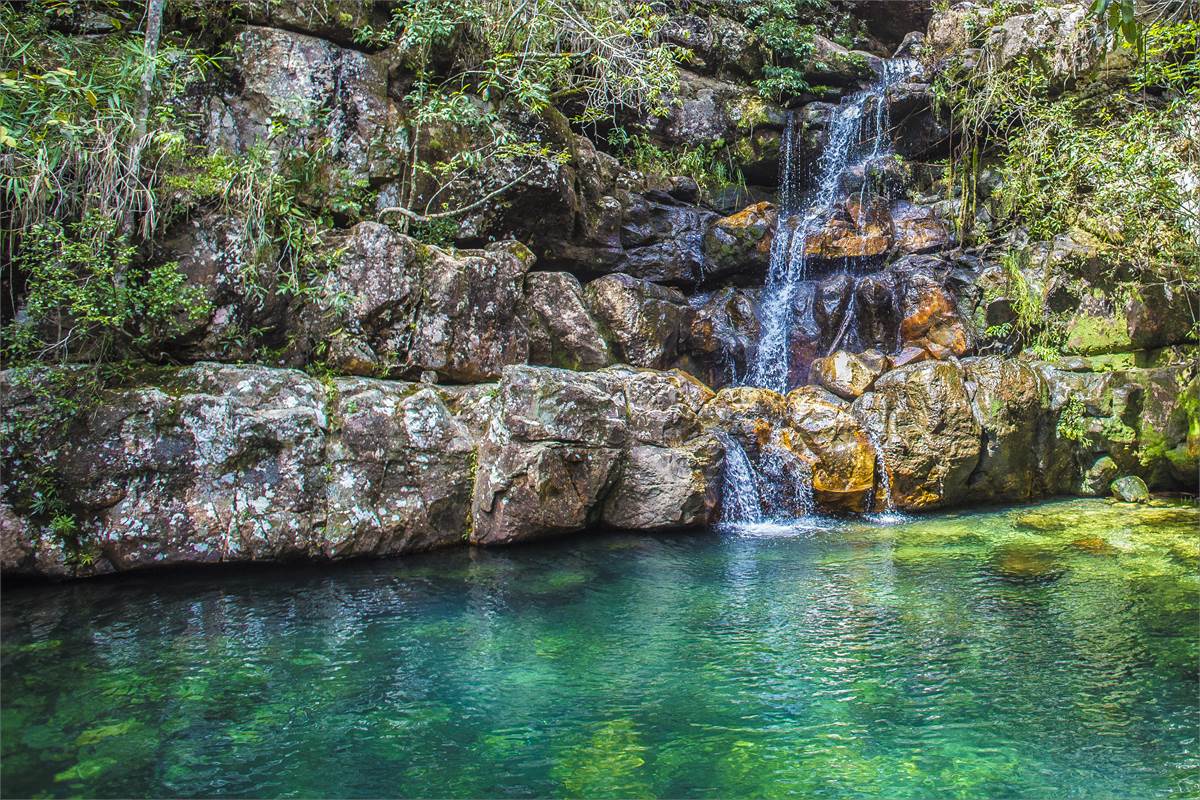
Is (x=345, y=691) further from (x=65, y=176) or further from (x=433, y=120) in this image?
(x=433, y=120)

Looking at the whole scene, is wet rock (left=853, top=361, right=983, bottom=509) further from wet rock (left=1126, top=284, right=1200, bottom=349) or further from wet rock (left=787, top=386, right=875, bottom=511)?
wet rock (left=1126, top=284, right=1200, bottom=349)

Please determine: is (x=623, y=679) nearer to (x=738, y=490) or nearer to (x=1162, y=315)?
(x=738, y=490)

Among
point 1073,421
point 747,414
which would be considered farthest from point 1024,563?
point 1073,421

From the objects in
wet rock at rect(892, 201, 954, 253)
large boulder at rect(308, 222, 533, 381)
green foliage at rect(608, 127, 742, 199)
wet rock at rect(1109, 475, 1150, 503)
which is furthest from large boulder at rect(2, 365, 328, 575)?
wet rock at rect(892, 201, 954, 253)

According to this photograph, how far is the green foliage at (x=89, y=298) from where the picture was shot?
6445 millimetres

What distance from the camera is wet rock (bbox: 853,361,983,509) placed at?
29.1 feet

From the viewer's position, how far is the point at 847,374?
10.0 metres

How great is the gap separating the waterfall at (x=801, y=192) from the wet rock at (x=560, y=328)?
115 inches

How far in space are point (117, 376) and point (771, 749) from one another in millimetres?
6575

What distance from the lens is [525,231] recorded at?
10391mm

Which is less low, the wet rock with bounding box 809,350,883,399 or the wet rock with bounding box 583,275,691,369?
the wet rock with bounding box 583,275,691,369

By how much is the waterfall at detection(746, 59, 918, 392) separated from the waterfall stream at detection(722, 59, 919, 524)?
0.7 inches

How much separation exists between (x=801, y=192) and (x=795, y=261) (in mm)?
2225

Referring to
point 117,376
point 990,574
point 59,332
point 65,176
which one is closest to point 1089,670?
point 990,574
